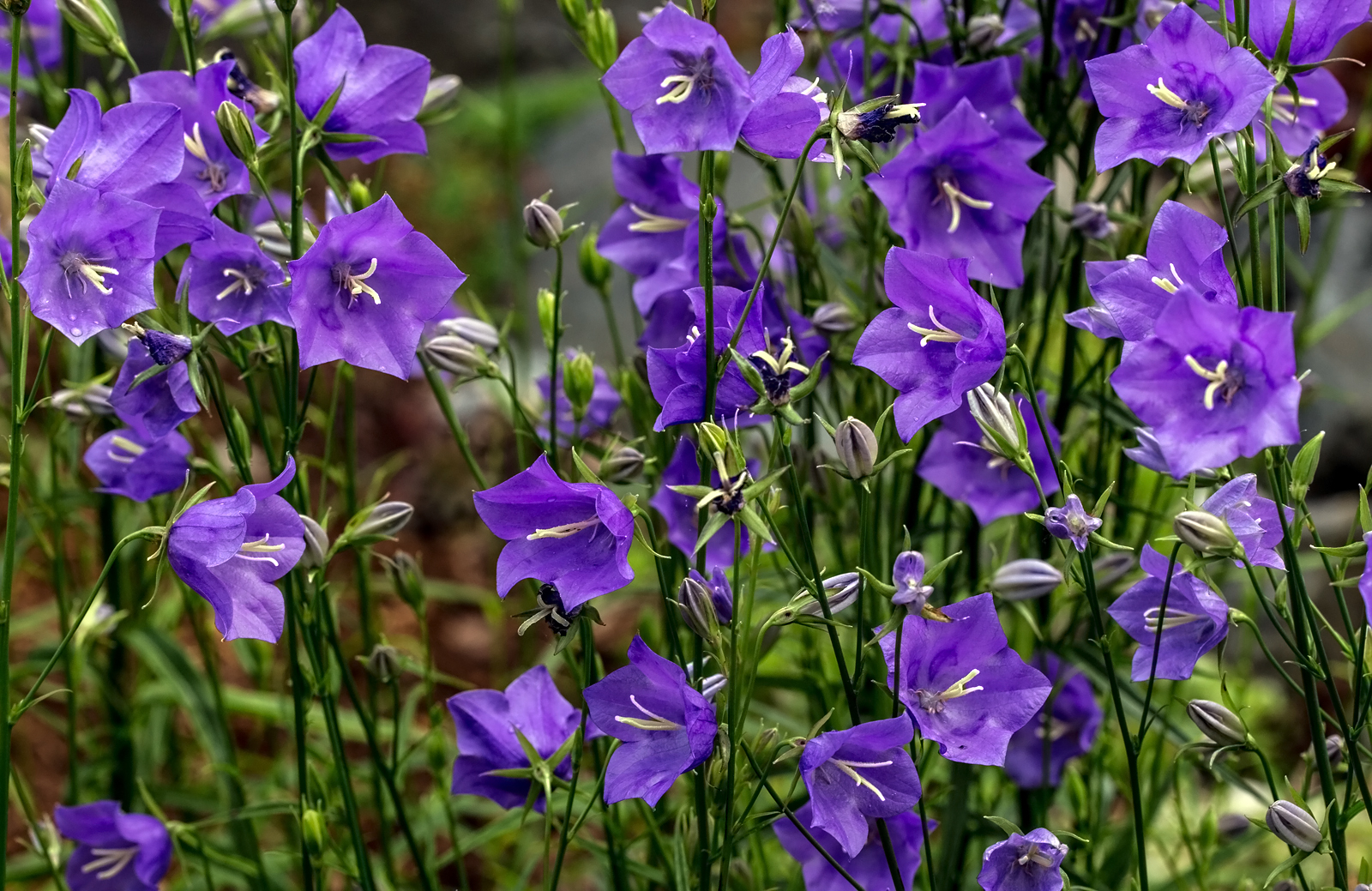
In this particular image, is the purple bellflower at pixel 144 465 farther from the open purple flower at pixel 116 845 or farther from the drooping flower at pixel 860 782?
the drooping flower at pixel 860 782

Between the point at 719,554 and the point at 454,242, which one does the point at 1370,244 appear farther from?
the point at 719,554

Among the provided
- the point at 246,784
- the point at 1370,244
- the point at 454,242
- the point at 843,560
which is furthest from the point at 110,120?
the point at 1370,244

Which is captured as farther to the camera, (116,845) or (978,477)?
(116,845)

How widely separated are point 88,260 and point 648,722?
0.64 metres

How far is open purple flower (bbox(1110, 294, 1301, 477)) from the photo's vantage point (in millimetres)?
936

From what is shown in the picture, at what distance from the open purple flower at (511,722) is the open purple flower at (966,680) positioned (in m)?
0.38

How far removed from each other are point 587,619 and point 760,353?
0.95ft

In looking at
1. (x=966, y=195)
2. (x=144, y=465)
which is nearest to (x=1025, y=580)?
(x=966, y=195)

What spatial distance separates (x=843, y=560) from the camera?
167 cm

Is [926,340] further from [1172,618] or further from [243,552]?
[243,552]

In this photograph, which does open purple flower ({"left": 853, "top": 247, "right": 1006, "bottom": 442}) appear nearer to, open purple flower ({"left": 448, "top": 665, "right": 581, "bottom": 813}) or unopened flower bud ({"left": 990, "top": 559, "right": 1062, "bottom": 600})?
unopened flower bud ({"left": 990, "top": 559, "right": 1062, "bottom": 600})

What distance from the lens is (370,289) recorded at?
3.88 feet

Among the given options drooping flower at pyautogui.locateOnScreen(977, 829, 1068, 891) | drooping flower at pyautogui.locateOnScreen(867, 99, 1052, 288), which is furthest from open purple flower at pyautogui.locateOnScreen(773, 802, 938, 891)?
drooping flower at pyautogui.locateOnScreen(867, 99, 1052, 288)

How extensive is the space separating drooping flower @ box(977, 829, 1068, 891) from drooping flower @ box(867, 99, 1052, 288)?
2.03 feet
